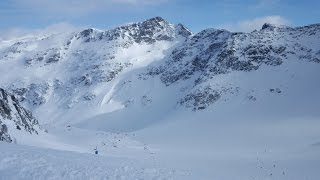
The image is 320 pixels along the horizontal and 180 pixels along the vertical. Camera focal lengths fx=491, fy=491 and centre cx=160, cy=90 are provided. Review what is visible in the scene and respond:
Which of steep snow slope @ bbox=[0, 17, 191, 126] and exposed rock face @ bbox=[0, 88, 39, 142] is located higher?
steep snow slope @ bbox=[0, 17, 191, 126]

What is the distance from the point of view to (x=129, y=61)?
178 meters

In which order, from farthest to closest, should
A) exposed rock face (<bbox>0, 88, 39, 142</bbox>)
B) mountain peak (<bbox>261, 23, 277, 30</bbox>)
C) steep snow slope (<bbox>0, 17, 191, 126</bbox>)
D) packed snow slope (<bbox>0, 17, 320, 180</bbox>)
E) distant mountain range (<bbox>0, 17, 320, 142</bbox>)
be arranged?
1. steep snow slope (<bbox>0, 17, 191, 126</bbox>)
2. mountain peak (<bbox>261, 23, 277, 30</bbox>)
3. distant mountain range (<bbox>0, 17, 320, 142</bbox>)
4. exposed rock face (<bbox>0, 88, 39, 142</bbox>)
5. packed snow slope (<bbox>0, 17, 320, 180</bbox>)

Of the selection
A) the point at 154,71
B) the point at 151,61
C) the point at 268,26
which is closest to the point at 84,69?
the point at 151,61

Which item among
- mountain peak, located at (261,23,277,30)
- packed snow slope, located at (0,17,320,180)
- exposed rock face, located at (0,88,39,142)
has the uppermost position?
mountain peak, located at (261,23,277,30)

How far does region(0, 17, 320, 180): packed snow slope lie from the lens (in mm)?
49938

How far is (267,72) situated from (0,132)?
8888 cm

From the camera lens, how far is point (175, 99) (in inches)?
5630

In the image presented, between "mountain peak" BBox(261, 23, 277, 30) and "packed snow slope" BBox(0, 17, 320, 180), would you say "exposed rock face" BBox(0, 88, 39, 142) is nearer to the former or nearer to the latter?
"packed snow slope" BBox(0, 17, 320, 180)

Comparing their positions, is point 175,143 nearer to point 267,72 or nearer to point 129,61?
point 267,72

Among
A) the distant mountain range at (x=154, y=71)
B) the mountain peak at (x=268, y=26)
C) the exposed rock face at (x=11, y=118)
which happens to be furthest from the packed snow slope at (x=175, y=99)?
the exposed rock face at (x=11, y=118)

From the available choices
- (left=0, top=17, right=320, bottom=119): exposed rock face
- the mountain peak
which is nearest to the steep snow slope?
(left=0, top=17, right=320, bottom=119): exposed rock face

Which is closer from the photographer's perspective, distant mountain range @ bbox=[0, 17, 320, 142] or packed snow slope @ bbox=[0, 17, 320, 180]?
packed snow slope @ bbox=[0, 17, 320, 180]

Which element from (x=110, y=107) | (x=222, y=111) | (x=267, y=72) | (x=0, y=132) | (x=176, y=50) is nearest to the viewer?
(x=0, y=132)

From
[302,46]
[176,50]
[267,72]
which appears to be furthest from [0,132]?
[176,50]
